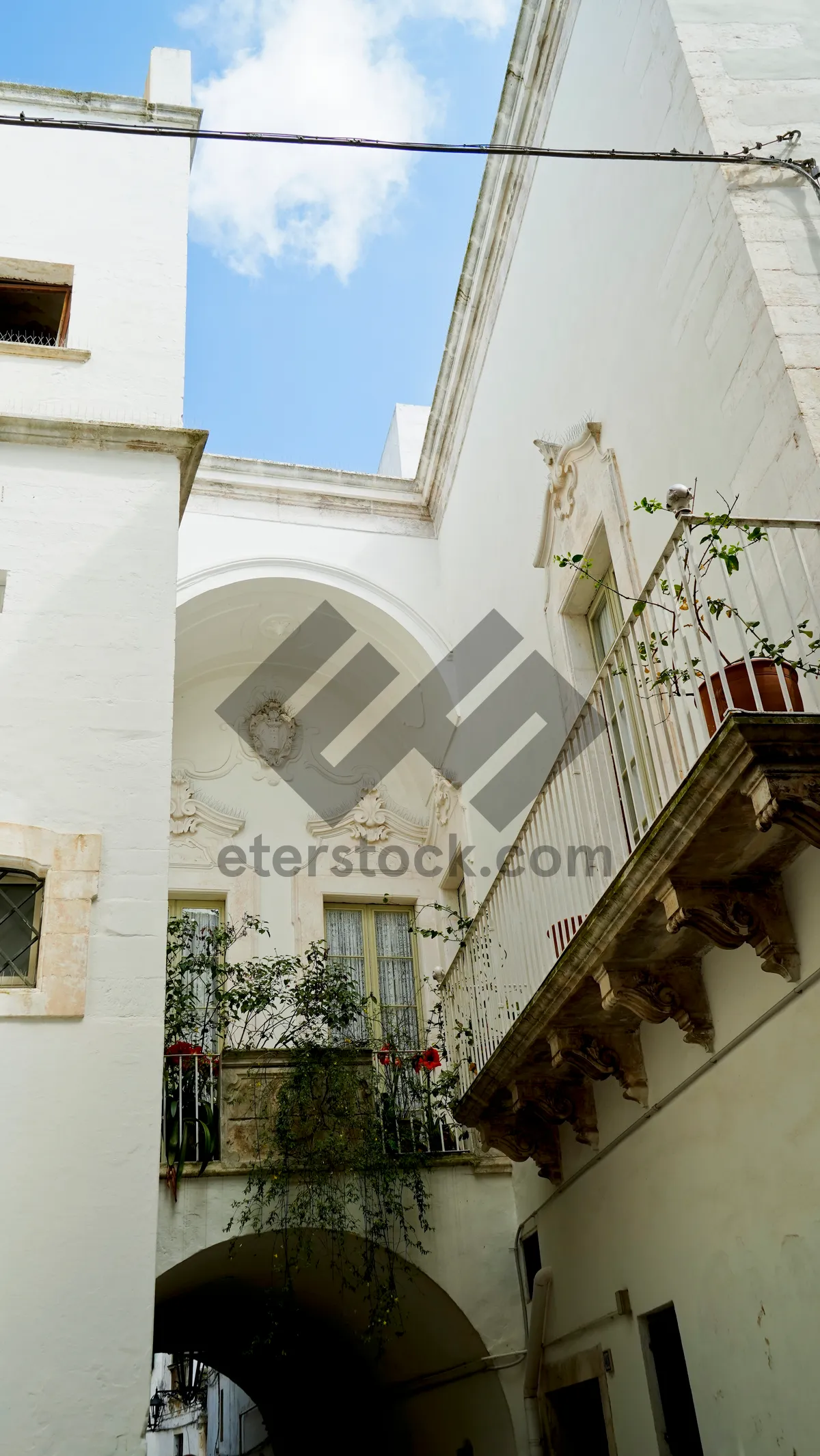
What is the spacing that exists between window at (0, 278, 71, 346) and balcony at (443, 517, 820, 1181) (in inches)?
172

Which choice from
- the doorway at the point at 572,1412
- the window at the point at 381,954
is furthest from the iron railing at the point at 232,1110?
the doorway at the point at 572,1412

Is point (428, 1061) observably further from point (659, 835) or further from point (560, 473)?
point (659, 835)

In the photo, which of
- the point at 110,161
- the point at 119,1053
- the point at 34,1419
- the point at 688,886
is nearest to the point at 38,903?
the point at 119,1053

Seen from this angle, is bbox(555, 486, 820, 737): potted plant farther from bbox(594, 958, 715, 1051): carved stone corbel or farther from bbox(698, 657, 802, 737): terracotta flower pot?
bbox(594, 958, 715, 1051): carved stone corbel

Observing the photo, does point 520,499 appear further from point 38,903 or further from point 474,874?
point 38,903

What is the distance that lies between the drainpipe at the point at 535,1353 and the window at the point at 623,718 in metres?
3.27

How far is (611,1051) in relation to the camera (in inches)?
259

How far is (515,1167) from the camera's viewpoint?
918cm

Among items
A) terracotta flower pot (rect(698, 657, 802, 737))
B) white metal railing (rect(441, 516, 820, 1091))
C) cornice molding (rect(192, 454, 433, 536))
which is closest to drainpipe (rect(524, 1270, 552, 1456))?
white metal railing (rect(441, 516, 820, 1091))

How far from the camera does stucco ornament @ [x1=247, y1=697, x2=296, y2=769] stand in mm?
12328

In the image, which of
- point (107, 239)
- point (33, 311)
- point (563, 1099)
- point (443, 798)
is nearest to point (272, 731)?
point (443, 798)

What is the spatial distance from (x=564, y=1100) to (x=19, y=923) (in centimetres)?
351

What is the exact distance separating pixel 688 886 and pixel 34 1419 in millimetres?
3205

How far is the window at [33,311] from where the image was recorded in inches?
316
